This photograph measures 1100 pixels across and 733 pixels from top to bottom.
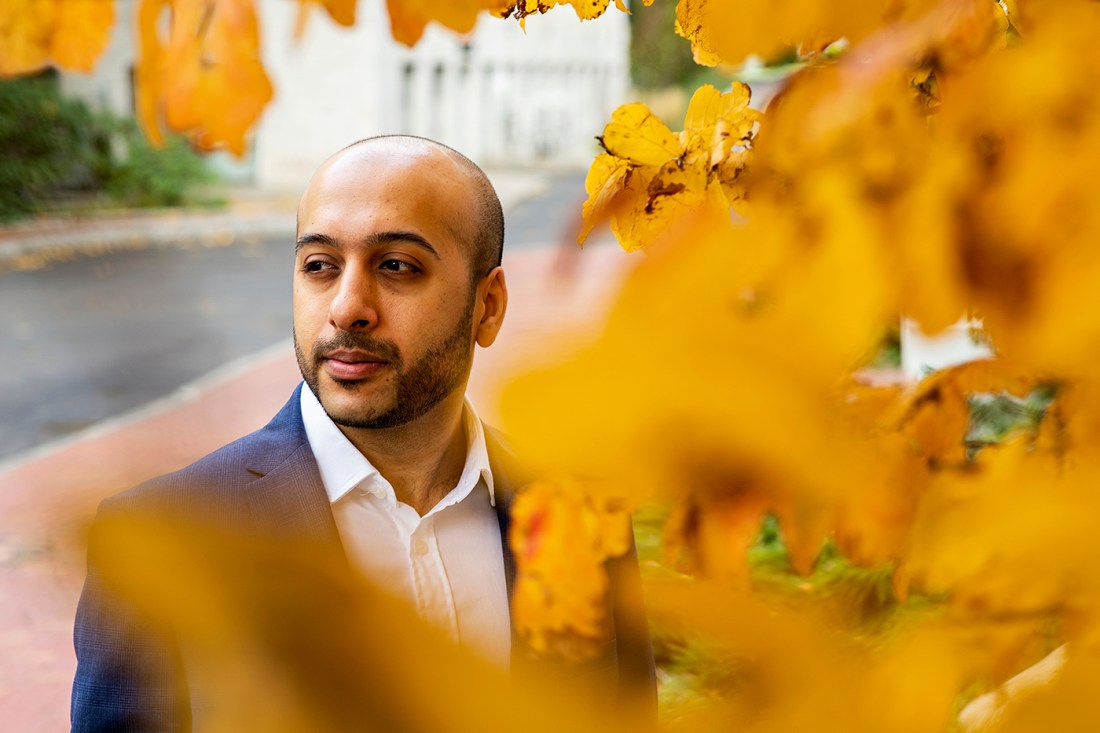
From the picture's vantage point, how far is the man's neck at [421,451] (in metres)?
0.79

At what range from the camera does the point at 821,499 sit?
8.4 inches

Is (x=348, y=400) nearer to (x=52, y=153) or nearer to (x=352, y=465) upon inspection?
(x=352, y=465)

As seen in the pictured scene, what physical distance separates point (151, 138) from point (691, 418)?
0.59m

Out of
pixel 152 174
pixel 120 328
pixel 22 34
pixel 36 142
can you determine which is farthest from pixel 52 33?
pixel 152 174

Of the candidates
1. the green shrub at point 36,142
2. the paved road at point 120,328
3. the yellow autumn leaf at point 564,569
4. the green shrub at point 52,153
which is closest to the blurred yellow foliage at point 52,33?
the yellow autumn leaf at point 564,569

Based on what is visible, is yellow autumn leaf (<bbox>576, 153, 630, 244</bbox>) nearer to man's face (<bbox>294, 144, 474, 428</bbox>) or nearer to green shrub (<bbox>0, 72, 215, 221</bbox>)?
man's face (<bbox>294, 144, 474, 428</bbox>)

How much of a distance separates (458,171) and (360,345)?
0.53 ft

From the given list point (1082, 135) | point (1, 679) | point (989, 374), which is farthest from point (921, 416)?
point (1, 679)

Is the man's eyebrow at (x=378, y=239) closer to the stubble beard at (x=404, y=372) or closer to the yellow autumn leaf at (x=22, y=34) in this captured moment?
the stubble beard at (x=404, y=372)

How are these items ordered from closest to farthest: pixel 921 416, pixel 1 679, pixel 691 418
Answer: pixel 691 418 < pixel 921 416 < pixel 1 679

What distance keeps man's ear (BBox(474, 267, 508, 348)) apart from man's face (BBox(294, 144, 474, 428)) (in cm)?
5

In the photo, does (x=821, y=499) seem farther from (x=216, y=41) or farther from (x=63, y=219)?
(x=63, y=219)

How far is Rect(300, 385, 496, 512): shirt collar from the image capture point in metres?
0.78

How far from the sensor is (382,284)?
65cm
